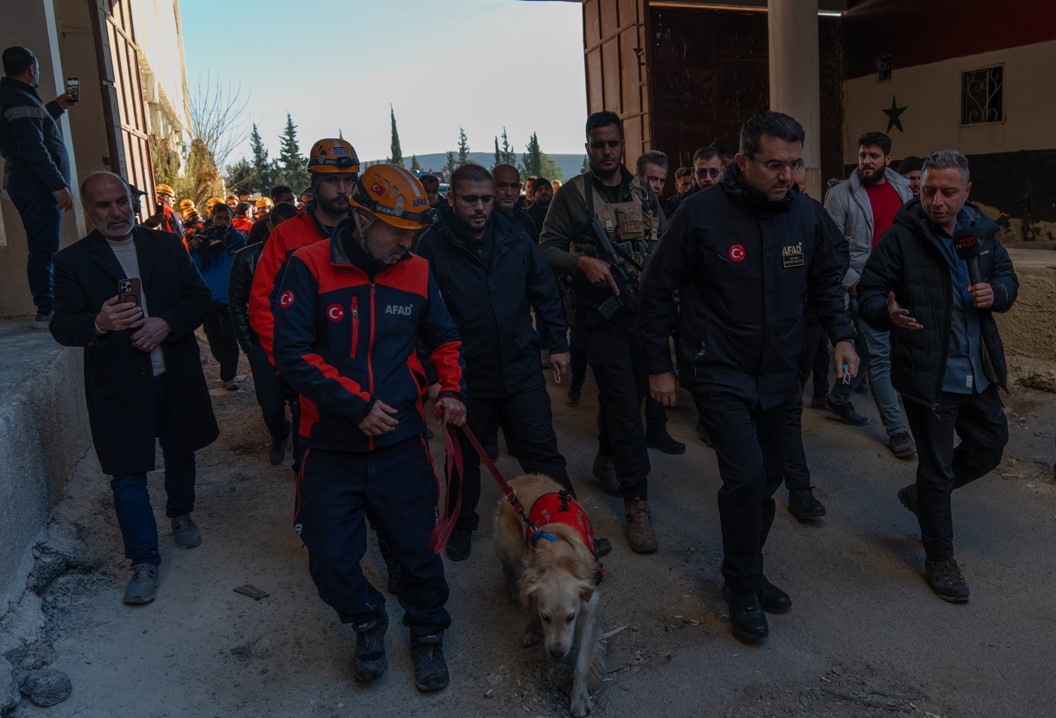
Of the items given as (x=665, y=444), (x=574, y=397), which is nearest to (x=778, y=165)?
(x=665, y=444)

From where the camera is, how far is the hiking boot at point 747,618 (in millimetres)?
3678

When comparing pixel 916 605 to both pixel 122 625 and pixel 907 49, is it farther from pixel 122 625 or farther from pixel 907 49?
pixel 907 49

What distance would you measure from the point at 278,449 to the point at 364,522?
326 cm

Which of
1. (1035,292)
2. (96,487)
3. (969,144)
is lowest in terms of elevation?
(96,487)

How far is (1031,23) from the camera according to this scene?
10.3 metres

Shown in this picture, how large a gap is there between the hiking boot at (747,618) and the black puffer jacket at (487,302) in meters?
1.57

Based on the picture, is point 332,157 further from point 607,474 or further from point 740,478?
point 740,478

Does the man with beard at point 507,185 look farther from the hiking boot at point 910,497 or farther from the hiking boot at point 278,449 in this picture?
the hiking boot at point 910,497

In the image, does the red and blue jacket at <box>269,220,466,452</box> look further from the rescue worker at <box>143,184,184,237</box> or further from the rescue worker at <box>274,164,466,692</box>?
the rescue worker at <box>143,184,184,237</box>

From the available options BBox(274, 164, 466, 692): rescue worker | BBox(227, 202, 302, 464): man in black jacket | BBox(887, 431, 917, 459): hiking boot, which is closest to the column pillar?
BBox(887, 431, 917, 459): hiking boot

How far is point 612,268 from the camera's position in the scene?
199 inches

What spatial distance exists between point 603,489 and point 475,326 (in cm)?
177

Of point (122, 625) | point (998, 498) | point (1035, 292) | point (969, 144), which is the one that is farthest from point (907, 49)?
point (122, 625)

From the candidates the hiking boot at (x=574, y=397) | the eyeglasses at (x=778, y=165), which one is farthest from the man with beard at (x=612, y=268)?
the hiking boot at (x=574, y=397)
